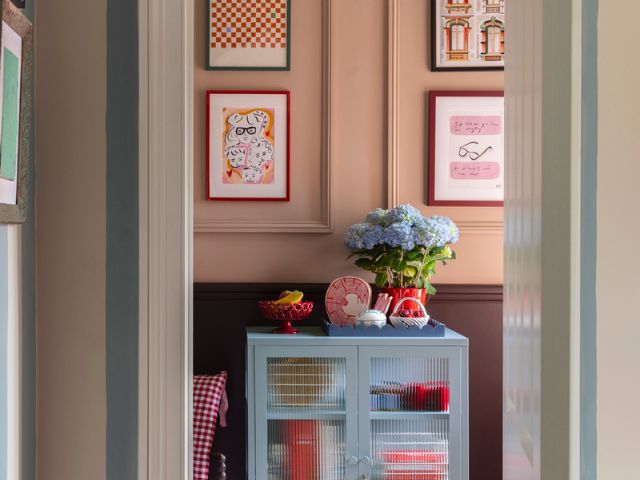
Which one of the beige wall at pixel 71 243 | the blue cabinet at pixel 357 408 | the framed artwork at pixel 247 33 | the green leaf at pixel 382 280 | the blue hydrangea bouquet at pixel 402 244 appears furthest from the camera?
the framed artwork at pixel 247 33

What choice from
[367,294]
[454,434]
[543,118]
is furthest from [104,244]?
[454,434]

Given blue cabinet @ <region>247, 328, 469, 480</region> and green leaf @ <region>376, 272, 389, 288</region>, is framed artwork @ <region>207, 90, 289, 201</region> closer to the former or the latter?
green leaf @ <region>376, 272, 389, 288</region>

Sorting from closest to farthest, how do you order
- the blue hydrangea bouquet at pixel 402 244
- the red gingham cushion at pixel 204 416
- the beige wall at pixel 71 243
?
the beige wall at pixel 71 243 < the red gingham cushion at pixel 204 416 < the blue hydrangea bouquet at pixel 402 244

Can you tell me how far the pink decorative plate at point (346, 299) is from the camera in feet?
9.04

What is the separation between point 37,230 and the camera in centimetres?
154

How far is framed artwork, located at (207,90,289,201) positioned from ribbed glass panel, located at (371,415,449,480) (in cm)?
106

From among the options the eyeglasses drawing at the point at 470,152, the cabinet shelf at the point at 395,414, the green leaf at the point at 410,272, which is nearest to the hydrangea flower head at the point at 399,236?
the green leaf at the point at 410,272

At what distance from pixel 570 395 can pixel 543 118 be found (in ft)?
1.61

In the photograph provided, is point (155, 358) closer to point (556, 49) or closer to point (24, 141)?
point (24, 141)

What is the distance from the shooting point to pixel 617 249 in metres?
1.25

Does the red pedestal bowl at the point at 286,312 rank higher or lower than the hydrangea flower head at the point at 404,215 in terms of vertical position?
lower

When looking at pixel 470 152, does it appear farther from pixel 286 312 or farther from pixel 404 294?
pixel 286 312

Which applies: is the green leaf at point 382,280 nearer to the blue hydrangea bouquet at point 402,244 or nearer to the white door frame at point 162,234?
the blue hydrangea bouquet at point 402,244

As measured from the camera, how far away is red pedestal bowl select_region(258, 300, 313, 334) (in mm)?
2746
